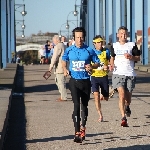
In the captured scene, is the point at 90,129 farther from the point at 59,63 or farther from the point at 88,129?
the point at 59,63

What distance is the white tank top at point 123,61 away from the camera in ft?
31.9

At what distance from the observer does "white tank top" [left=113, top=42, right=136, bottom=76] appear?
9.71 meters

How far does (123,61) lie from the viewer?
384 inches

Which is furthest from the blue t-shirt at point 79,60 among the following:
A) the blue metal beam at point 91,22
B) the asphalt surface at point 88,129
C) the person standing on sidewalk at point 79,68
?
the blue metal beam at point 91,22

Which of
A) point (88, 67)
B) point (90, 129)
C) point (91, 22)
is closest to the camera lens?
point (88, 67)

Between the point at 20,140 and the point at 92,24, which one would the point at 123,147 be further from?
the point at 92,24

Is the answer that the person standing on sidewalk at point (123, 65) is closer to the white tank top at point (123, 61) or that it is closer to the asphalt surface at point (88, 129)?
the white tank top at point (123, 61)

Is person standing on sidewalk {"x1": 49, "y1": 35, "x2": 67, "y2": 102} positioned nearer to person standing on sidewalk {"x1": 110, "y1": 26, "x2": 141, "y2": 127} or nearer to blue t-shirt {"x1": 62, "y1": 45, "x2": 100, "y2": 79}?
person standing on sidewalk {"x1": 110, "y1": 26, "x2": 141, "y2": 127}

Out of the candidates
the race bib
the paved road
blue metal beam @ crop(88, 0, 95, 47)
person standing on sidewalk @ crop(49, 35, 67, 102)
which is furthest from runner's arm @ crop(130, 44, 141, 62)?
blue metal beam @ crop(88, 0, 95, 47)

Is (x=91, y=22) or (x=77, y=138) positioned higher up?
(x=91, y=22)

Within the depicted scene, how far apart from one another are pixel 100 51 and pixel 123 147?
131 inches

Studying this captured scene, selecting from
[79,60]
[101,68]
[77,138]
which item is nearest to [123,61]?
[101,68]

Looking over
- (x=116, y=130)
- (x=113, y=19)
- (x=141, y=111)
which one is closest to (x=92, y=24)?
(x=113, y=19)

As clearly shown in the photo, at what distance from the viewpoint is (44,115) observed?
11.1 metres
